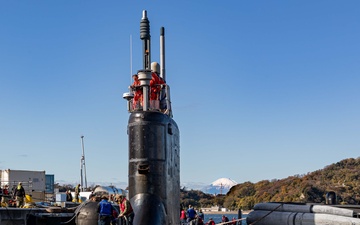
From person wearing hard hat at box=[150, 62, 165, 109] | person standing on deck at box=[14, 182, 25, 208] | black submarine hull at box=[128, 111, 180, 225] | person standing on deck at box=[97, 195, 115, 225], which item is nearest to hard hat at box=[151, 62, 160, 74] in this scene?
person wearing hard hat at box=[150, 62, 165, 109]

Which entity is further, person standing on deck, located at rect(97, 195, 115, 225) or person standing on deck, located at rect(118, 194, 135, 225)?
person standing on deck, located at rect(97, 195, 115, 225)

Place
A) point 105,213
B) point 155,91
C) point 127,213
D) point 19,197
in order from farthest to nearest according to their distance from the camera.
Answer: point 19,197
point 155,91
point 105,213
point 127,213

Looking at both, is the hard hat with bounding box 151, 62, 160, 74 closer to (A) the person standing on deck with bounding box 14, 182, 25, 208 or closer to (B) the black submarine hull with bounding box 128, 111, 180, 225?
(B) the black submarine hull with bounding box 128, 111, 180, 225

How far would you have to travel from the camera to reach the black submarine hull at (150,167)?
16.2 m

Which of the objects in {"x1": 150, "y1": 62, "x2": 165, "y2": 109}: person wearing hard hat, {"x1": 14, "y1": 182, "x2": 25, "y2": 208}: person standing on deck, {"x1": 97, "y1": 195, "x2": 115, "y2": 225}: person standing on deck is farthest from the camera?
{"x1": 14, "y1": 182, "x2": 25, "y2": 208}: person standing on deck

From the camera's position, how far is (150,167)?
16.5 meters

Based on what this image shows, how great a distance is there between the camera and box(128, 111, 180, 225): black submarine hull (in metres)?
16.2

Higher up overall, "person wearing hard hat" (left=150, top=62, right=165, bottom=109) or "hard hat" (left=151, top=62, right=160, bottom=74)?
"hard hat" (left=151, top=62, right=160, bottom=74)

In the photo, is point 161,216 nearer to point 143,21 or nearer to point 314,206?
point 143,21

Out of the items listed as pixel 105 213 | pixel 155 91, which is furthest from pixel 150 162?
pixel 155 91

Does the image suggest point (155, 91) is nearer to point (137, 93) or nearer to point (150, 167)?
point (137, 93)

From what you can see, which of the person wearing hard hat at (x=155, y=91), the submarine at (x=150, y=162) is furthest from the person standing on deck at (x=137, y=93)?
the person wearing hard hat at (x=155, y=91)

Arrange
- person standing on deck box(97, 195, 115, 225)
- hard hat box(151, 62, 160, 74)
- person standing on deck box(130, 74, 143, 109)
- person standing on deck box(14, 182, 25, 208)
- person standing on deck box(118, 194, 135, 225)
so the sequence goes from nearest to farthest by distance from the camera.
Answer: person standing on deck box(118, 194, 135, 225), person standing on deck box(97, 195, 115, 225), person standing on deck box(130, 74, 143, 109), hard hat box(151, 62, 160, 74), person standing on deck box(14, 182, 25, 208)

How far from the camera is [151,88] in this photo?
1875cm
